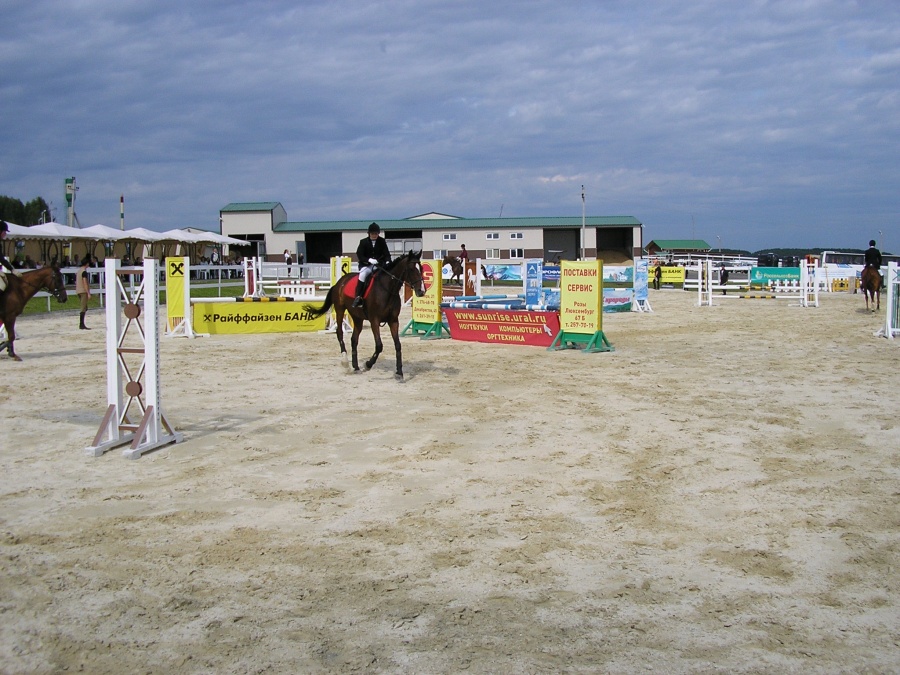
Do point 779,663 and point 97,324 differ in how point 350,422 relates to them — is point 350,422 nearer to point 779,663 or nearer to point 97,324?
point 779,663

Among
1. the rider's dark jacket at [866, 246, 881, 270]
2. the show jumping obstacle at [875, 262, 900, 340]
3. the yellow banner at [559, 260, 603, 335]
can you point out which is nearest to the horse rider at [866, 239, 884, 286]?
the rider's dark jacket at [866, 246, 881, 270]

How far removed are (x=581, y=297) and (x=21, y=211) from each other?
9802 cm

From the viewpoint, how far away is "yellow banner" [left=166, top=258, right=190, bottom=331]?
16828 mm

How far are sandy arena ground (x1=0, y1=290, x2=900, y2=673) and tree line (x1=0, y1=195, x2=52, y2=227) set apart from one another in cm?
9311

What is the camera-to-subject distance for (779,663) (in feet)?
10.7

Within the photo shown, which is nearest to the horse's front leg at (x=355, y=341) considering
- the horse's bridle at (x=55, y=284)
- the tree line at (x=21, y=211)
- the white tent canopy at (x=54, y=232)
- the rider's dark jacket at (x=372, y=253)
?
the rider's dark jacket at (x=372, y=253)

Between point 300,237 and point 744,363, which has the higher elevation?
point 300,237

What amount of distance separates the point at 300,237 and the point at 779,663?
60211 mm

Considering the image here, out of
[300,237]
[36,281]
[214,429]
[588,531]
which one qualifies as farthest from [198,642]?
[300,237]

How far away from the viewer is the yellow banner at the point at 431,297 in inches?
639

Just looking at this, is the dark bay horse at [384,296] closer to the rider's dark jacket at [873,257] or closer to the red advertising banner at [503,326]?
the red advertising banner at [503,326]

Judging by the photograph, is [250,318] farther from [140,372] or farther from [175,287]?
[140,372]

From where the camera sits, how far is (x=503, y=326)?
611 inches

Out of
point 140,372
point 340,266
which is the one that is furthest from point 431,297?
point 140,372
